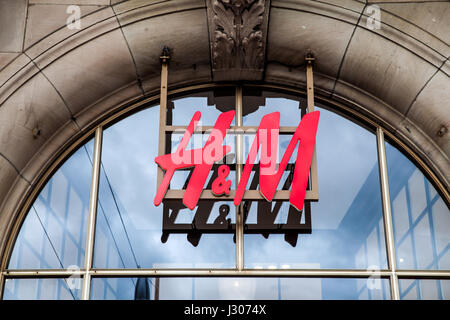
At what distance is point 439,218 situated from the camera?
9.15 metres

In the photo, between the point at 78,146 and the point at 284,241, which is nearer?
the point at 284,241

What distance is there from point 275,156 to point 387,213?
1.55 meters

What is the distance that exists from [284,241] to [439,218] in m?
1.95

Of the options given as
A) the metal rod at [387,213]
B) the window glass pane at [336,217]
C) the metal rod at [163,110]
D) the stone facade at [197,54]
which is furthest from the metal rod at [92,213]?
the metal rod at [387,213]

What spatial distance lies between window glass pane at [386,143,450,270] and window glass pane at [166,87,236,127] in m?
2.20

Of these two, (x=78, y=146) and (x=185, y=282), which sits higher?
(x=78, y=146)

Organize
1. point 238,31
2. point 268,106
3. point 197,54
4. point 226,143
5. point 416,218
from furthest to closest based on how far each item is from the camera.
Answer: point 268,106
point 197,54
point 226,143
point 238,31
point 416,218

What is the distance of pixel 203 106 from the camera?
9820mm

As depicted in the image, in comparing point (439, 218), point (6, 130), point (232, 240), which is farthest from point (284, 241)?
point (6, 130)

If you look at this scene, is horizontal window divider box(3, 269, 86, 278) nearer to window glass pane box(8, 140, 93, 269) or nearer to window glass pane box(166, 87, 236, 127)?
window glass pane box(8, 140, 93, 269)

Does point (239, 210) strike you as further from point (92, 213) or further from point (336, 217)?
point (92, 213)

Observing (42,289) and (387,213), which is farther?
(387,213)

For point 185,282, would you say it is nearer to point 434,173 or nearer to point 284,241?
point 284,241

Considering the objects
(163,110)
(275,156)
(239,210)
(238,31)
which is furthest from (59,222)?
(238,31)
